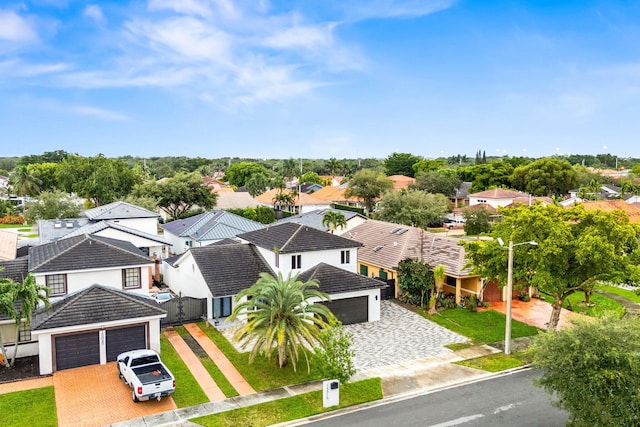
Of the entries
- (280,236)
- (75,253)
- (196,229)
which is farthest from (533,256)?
(196,229)

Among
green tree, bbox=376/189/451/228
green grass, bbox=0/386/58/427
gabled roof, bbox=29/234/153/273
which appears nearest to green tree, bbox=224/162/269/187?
green tree, bbox=376/189/451/228

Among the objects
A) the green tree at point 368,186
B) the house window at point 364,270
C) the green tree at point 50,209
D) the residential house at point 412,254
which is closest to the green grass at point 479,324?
the residential house at point 412,254

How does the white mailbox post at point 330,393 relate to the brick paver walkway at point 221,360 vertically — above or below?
above

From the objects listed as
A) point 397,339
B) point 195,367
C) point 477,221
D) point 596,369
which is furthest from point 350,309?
point 477,221

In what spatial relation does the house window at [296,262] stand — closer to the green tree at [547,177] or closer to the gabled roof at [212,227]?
the gabled roof at [212,227]

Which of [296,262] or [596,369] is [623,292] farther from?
[596,369]

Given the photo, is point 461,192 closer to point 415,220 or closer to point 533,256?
point 415,220
